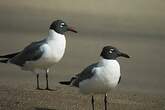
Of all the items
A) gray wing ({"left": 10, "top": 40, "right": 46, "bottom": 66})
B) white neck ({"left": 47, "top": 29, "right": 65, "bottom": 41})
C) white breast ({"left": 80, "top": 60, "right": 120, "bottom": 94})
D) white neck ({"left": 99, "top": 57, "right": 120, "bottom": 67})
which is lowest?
white breast ({"left": 80, "top": 60, "right": 120, "bottom": 94})

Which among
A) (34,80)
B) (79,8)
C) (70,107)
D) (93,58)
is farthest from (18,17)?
(70,107)

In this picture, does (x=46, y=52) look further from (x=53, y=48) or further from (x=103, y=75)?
(x=103, y=75)

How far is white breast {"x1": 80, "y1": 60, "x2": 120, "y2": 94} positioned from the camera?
747 cm

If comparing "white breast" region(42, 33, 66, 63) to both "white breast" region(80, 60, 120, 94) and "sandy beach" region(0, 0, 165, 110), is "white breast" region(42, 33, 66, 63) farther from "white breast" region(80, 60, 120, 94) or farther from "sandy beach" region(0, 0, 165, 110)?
"white breast" region(80, 60, 120, 94)

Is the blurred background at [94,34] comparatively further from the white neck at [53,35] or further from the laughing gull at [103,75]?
the laughing gull at [103,75]

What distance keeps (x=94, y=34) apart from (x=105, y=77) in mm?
9634

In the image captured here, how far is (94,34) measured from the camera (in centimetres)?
1706

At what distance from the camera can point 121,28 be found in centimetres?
1831

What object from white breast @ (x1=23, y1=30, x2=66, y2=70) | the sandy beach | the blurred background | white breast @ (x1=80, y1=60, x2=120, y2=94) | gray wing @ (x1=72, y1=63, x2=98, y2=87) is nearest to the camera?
white breast @ (x1=80, y1=60, x2=120, y2=94)

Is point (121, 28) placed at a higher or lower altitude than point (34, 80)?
higher

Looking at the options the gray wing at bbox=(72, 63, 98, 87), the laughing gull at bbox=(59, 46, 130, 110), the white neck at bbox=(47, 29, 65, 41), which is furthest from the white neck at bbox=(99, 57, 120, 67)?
the white neck at bbox=(47, 29, 65, 41)

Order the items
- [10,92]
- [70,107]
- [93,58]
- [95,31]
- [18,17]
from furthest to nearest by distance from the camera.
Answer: [18,17]
[95,31]
[93,58]
[10,92]
[70,107]

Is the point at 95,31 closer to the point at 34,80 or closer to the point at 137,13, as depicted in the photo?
the point at 137,13

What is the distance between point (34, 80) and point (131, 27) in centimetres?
806
